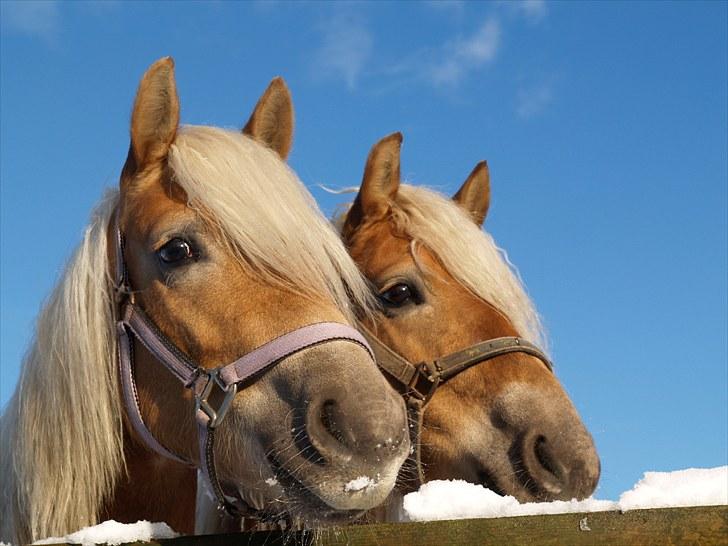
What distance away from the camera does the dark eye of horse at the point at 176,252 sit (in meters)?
3.13

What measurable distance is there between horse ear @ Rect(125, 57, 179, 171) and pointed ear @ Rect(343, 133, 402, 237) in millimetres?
1588

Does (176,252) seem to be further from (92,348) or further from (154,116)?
(154,116)

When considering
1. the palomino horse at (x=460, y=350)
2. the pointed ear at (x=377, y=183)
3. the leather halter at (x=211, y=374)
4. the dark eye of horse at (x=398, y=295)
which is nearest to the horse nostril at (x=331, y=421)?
the leather halter at (x=211, y=374)

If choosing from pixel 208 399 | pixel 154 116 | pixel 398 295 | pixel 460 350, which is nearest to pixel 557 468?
pixel 460 350

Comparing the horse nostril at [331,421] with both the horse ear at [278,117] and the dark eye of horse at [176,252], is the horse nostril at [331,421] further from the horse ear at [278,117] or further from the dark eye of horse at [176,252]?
the horse ear at [278,117]

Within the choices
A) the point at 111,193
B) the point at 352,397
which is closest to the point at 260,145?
the point at 111,193

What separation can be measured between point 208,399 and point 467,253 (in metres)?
2.24

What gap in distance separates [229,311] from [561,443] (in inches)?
70.1

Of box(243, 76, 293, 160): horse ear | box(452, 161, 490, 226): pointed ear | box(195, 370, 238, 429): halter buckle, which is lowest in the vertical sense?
box(195, 370, 238, 429): halter buckle

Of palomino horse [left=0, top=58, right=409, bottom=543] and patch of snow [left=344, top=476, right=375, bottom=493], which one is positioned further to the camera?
palomino horse [left=0, top=58, right=409, bottom=543]

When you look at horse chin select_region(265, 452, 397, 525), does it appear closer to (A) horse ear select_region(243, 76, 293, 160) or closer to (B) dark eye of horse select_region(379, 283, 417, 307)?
(B) dark eye of horse select_region(379, 283, 417, 307)

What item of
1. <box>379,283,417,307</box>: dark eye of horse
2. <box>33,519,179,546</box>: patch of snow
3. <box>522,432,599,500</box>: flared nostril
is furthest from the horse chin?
<box>379,283,417,307</box>: dark eye of horse

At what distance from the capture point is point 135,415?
123 inches

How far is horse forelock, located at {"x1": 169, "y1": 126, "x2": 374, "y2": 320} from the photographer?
10.2ft
